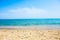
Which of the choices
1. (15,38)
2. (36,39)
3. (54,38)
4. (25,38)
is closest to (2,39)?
(15,38)

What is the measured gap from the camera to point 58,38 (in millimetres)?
3689

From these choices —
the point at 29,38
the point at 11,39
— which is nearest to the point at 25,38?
the point at 29,38

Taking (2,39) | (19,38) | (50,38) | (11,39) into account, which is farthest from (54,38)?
(2,39)

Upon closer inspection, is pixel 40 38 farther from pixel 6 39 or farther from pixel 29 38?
pixel 6 39

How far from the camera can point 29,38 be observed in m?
3.68

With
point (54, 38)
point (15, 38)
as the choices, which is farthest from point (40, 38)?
point (15, 38)

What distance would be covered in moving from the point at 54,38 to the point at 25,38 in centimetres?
86

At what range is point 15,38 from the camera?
3.70m

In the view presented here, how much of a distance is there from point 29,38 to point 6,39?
67 centimetres

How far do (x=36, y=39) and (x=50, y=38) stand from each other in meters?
0.42

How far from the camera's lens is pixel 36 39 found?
3598mm

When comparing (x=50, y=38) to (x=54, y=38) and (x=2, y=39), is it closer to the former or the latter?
(x=54, y=38)

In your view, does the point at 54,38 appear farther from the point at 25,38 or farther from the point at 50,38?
the point at 25,38

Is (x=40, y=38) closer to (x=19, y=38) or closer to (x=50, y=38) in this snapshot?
(x=50, y=38)
